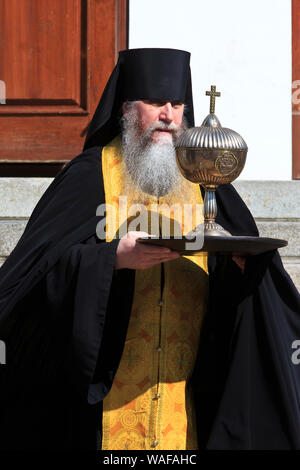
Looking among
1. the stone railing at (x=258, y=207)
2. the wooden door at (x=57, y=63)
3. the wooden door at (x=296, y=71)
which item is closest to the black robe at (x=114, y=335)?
the stone railing at (x=258, y=207)

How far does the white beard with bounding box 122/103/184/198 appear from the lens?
358 centimetres

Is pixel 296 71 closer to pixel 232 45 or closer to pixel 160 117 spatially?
pixel 232 45

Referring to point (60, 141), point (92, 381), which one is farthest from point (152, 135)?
point (60, 141)

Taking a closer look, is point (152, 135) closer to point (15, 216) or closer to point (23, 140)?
point (15, 216)

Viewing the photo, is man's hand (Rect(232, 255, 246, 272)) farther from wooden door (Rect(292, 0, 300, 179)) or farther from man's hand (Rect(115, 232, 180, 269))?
wooden door (Rect(292, 0, 300, 179))

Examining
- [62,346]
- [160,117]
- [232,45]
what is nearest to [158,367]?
[62,346]

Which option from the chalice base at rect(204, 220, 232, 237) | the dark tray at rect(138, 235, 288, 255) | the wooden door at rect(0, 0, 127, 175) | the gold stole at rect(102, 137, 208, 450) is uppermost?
the wooden door at rect(0, 0, 127, 175)

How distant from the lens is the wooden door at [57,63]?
18.0 ft

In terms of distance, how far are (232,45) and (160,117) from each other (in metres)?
1.76

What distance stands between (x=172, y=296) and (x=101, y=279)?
0.40 m

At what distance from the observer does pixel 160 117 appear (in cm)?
360

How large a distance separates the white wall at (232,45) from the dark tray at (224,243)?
215 cm

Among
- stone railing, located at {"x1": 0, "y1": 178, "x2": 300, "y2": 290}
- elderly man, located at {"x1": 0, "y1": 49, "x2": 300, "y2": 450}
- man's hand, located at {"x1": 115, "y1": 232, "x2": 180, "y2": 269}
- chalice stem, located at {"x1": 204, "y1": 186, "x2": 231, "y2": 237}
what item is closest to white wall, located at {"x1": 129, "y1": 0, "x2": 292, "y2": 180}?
stone railing, located at {"x1": 0, "y1": 178, "x2": 300, "y2": 290}

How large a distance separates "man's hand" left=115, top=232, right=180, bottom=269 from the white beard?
0.46 m
